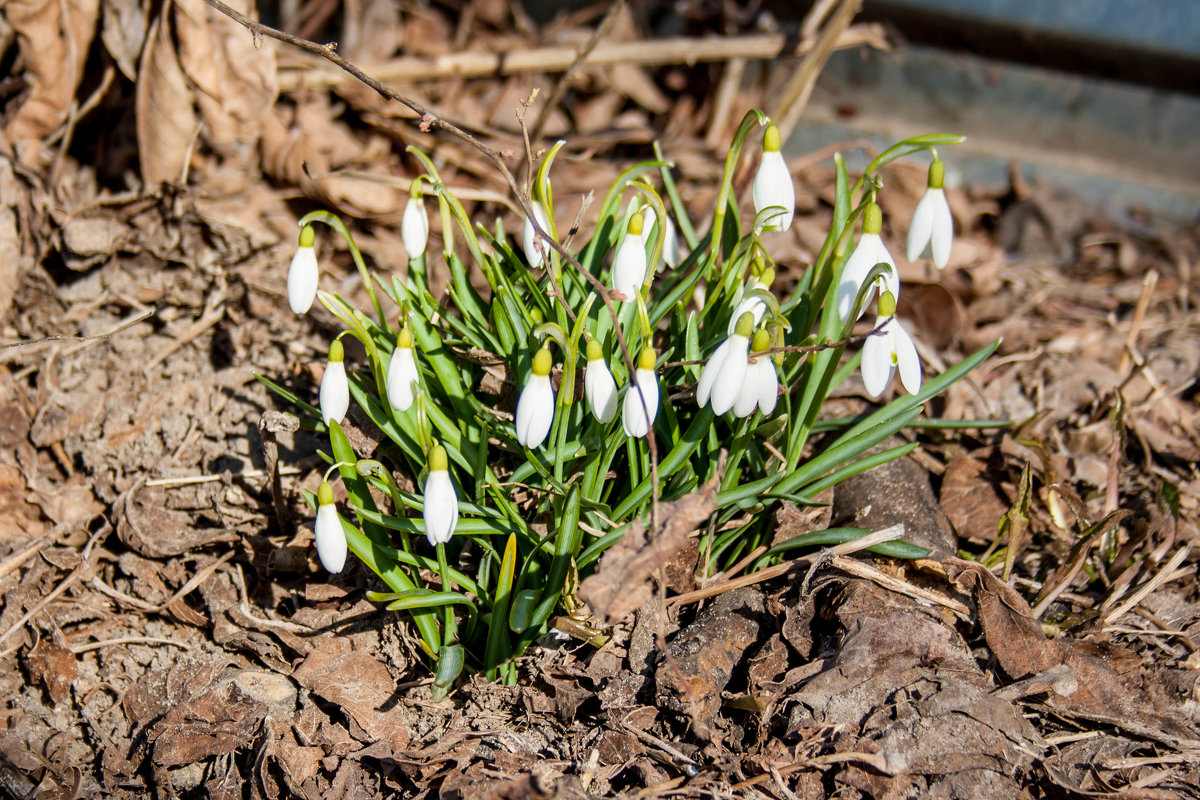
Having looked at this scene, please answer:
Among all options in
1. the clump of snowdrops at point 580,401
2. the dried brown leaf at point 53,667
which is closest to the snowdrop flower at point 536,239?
the clump of snowdrops at point 580,401

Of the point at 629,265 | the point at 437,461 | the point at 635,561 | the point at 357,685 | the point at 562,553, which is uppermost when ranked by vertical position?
the point at 629,265

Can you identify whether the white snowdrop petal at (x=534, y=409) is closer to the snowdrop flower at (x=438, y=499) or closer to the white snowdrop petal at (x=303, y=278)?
the snowdrop flower at (x=438, y=499)

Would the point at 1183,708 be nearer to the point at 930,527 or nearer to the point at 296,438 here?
the point at 930,527

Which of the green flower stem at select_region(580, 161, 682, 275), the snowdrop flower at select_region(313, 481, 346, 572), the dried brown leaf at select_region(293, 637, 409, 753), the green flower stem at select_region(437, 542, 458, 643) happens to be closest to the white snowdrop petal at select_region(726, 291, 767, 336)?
the green flower stem at select_region(580, 161, 682, 275)

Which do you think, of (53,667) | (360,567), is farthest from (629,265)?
(53,667)

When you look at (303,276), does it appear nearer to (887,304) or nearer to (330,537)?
(330,537)

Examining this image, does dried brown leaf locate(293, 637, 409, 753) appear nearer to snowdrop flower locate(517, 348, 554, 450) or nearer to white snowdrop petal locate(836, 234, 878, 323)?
snowdrop flower locate(517, 348, 554, 450)

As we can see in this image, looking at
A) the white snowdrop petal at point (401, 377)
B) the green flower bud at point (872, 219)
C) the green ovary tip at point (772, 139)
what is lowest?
the white snowdrop petal at point (401, 377)

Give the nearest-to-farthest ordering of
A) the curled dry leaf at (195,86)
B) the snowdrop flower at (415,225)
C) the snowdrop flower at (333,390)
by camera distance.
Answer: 1. the snowdrop flower at (333,390)
2. the snowdrop flower at (415,225)
3. the curled dry leaf at (195,86)
